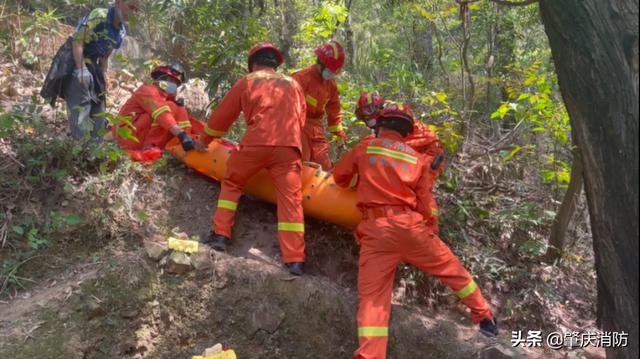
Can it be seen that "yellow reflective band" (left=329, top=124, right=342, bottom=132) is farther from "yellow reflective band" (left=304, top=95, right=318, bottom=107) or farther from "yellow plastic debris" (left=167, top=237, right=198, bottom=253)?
"yellow plastic debris" (left=167, top=237, right=198, bottom=253)

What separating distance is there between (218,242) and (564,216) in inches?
122

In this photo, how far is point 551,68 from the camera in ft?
25.1

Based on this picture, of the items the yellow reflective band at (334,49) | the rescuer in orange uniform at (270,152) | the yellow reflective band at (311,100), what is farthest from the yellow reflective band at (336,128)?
the rescuer in orange uniform at (270,152)

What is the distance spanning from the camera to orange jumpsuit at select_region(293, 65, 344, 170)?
4.93 meters

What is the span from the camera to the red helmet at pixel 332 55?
4.74 metres

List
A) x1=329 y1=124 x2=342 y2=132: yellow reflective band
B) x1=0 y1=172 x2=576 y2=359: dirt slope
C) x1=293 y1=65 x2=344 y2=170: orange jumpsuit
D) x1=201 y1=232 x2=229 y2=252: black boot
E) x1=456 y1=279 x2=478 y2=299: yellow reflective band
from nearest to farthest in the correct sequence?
x1=0 y1=172 x2=576 y2=359: dirt slope, x1=456 y1=279 x2=478 y2=299: yellow reflective band, x1=201 y1=232 x2=229 y2=252: black boot, x1=293 y1=65 x2=344 y2=170: orange jumpsuit, x1=329 y1=124 x2=342 y2=132: yellow reflective band

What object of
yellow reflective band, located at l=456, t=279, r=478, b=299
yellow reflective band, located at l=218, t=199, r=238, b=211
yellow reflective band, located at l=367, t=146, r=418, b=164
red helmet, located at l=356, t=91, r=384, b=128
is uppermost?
red helmet, located at l=356, t=91, r=384, b=128

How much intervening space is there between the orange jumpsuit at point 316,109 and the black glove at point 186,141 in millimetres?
1116

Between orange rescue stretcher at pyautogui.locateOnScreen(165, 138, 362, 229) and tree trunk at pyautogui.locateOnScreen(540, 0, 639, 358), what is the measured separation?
203cm

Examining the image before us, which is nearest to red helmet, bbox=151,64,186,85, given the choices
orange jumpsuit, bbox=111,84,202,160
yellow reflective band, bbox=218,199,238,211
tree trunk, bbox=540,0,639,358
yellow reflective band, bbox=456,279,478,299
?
orange jumpsuit, bbox=111,84,202,160

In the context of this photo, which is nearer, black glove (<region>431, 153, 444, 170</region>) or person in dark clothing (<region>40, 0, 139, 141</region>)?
black glove (<region>431, 153, 444, 170</region>)

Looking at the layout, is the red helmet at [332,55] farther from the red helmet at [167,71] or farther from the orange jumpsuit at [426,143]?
the red helmet at [167,71]

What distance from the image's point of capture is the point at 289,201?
3947 millimetres

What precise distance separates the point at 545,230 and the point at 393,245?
2139mm
